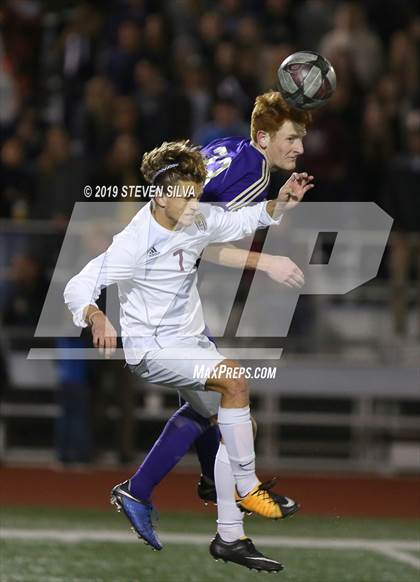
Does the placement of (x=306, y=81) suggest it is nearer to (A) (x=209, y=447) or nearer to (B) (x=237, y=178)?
(B) (x=237, y=178)

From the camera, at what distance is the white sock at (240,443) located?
5.86 meters

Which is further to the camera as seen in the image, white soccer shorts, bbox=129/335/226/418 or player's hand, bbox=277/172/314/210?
white soccer shorts, bbox=129/335/226/418

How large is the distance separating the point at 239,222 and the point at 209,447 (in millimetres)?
1142

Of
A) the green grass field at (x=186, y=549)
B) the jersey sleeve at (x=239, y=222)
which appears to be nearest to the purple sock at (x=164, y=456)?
the jersey sleeve at (x=239, y=222)

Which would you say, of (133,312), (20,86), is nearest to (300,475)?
(20,86)

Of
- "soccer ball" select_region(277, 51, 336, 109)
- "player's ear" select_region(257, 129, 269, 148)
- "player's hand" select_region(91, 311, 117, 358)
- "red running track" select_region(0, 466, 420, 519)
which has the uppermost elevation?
"soccer ball" select_region(277, 51, 336, 109)

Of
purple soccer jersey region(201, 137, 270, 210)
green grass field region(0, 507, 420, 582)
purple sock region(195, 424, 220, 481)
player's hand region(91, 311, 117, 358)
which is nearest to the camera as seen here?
player's hand region(91, 311, 117, 358)

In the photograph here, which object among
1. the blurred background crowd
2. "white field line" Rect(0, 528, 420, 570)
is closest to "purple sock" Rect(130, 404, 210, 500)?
"white field line" Rect(0, 528, 420, 570)

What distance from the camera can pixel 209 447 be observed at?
639 cm

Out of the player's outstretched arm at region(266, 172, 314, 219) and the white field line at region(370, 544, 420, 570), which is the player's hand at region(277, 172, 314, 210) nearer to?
the player's outstretched arm at region(266, 172, 314, 219)

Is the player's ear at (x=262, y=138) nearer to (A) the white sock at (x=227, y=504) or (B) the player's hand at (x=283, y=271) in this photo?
(B) the player's hand at (x=283, y=271)

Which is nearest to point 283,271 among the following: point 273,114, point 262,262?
point 262,262

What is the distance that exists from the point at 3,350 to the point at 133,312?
6638 millimetres

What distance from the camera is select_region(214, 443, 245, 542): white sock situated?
599 cm
